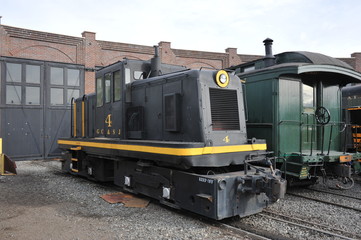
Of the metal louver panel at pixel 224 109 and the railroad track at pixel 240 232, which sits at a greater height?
the metal louver panel at pixel 224 109

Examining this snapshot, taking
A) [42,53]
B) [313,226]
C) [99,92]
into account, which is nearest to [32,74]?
[42,53]

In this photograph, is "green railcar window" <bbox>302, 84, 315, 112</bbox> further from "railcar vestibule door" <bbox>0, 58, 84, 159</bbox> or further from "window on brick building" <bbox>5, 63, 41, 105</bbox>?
"window on brick building" <bbox>5, 63, 41, 105</bbox>

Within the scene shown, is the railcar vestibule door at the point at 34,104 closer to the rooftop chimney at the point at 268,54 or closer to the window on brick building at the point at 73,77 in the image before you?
the window on brick building at the point at 73,77

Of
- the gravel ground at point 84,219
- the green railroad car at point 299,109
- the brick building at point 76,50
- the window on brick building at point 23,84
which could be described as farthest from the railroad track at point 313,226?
the brick building at point 76,50

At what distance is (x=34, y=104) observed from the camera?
1602cm

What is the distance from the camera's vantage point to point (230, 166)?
241 inches

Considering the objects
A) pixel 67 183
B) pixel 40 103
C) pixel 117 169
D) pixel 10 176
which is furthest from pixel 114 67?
pixel 40 103

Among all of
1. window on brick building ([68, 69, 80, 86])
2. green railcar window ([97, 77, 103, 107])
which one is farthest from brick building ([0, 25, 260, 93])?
green railcar window ([97, 77, 103, 107])

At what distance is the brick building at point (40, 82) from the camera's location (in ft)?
50.5

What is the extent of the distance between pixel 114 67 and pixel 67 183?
3875 millimetres

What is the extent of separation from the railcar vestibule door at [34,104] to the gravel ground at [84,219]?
8.60 meters

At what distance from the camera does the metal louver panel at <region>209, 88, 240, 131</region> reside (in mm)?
5707

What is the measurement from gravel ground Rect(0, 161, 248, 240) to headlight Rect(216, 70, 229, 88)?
2.56 metres

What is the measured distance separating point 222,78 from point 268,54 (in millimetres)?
3968
